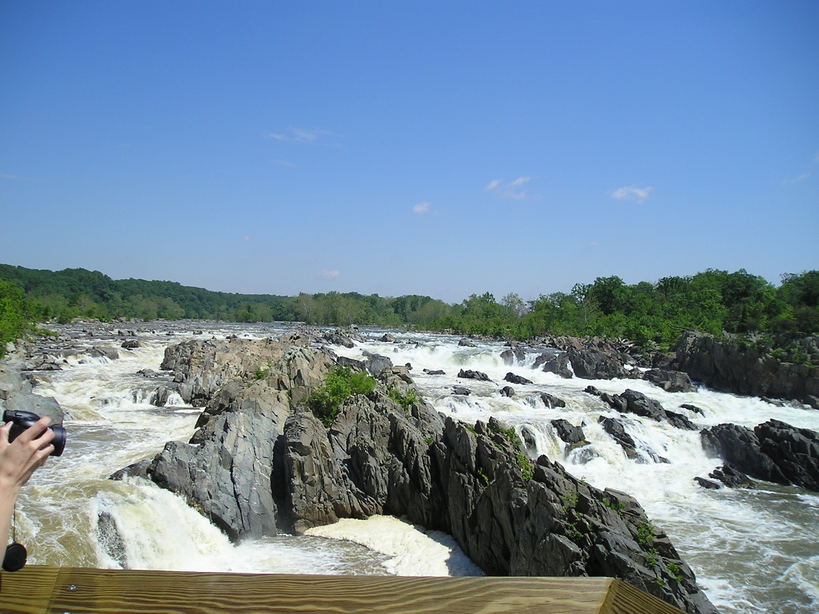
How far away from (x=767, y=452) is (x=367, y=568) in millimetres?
19408

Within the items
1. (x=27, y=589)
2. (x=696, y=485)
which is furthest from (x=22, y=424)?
(x=696, y=485)

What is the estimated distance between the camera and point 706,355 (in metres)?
41.7

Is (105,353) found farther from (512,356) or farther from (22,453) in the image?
(22,453)

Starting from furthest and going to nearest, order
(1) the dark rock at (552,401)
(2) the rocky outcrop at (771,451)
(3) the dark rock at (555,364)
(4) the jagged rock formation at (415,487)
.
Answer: (3) the dark rock at (555,364)
(1) the dark rock at (552,401)
(2) the rocky outcrop at (771,451)
(4) the jagged rock formation at (415,487)

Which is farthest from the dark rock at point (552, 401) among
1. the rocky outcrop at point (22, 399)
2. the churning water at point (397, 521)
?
the rocky outcrop at point (22, 399)

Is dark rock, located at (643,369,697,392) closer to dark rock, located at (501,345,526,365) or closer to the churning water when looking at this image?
the churning water

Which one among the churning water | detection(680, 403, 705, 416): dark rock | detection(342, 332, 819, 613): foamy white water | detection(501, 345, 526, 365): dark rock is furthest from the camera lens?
detection(501, 345, 526, 365): dark rock

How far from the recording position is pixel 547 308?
89438mm

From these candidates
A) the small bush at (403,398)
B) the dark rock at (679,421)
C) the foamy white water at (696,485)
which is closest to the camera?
the foamy white water at (696,485)

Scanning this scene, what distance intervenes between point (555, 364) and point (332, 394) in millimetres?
28586

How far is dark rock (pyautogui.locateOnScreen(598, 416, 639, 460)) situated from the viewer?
2255 centimetres

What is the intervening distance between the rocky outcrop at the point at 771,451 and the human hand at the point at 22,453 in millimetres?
26793

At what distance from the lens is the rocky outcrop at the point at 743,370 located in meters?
34.6

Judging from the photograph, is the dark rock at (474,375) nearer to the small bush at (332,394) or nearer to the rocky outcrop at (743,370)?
the small bush at (332,394)
